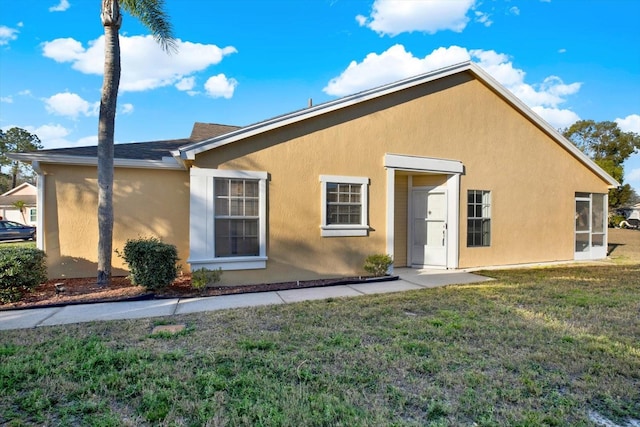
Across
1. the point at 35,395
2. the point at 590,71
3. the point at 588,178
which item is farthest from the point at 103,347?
the point at 590,71

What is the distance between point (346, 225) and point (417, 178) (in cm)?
326

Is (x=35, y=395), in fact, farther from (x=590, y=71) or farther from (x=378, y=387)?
(x=590, y=71)

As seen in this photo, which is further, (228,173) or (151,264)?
(228,173)

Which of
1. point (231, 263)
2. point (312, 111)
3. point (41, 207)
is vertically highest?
point (312, 111)

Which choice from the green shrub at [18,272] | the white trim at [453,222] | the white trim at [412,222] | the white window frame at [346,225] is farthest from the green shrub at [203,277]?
the white trim at [453,222]

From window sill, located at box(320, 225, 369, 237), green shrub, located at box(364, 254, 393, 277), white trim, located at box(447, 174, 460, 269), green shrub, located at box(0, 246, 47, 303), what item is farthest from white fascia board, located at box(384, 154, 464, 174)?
green shrub, located at box(0, 246, 47, 303)

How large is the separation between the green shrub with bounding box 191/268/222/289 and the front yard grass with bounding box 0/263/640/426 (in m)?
1.54

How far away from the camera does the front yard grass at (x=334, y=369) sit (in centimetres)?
259

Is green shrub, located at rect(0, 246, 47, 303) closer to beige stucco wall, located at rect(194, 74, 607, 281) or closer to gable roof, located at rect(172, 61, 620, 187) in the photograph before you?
gable roof, located at rect(172, 61, 620, 187)

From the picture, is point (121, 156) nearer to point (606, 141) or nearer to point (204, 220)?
point (204, 220)

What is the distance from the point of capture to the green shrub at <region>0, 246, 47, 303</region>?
5.83 m

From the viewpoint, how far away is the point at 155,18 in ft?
25.4

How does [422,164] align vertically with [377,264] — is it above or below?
above

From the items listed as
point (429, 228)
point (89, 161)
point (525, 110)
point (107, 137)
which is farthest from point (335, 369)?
point (525, 110)
